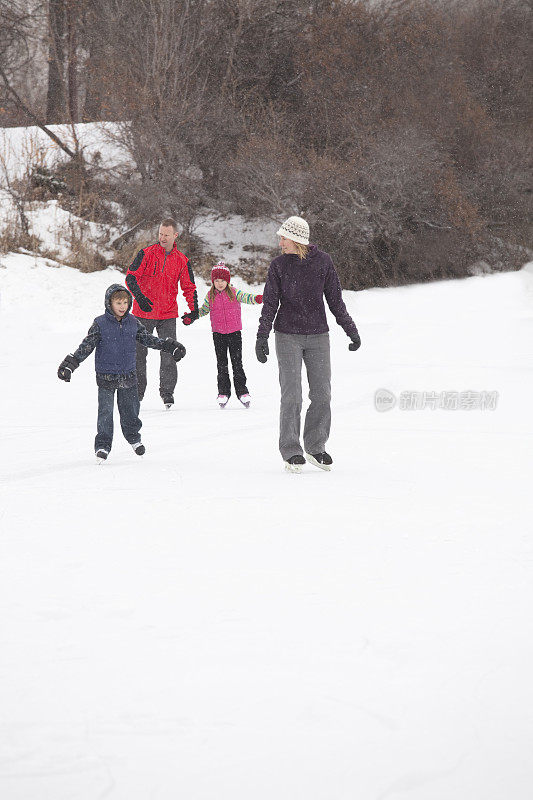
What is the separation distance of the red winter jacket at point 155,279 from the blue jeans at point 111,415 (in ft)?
7.54

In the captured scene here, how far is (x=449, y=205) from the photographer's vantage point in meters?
17.6

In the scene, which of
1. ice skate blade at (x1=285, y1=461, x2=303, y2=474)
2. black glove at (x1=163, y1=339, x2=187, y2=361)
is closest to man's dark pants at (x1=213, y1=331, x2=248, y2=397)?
black glove at (x1=163, y1=339, x2=187, y2=361)

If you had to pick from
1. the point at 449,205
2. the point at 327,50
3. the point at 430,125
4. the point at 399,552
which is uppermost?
the point at 327,50

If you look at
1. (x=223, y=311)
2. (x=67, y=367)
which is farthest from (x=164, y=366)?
(x=67, y=367)

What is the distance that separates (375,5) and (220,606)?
1900cm

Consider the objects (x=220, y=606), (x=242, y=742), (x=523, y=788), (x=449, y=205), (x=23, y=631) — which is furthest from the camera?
(x=449, y=205)

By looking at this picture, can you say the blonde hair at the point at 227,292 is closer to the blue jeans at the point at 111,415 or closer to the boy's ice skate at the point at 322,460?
the blue jeans at the point at 111,415

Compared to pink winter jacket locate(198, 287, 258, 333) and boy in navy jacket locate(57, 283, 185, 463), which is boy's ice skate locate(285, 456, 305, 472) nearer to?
boy in navy jacket locate(57, 283, 185, 463)

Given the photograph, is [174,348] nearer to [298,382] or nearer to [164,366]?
[298,382]

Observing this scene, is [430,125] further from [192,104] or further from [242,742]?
[242,742]

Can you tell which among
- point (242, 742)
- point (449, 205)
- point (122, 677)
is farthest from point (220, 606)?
point (449, 205)

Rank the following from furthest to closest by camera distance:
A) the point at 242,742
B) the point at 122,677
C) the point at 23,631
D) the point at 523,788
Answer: the point at 23,631 → the point at 122,677 → the point at 242,742 → the point at 523,788

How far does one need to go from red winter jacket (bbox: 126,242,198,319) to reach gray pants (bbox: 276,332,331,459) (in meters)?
2.75

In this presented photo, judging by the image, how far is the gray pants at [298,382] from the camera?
225 inches
